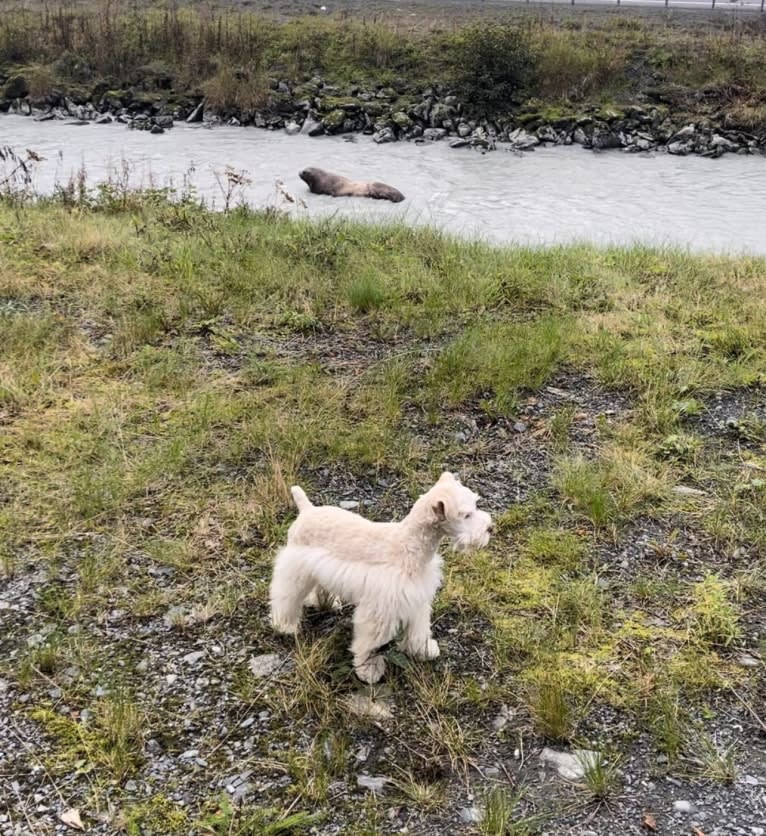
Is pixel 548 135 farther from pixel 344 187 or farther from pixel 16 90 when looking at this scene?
pixel 16 90

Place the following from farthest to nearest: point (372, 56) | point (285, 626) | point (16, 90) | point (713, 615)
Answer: point (372, 56)
point (16, 90)
point (713, 615)
point (285, 626)

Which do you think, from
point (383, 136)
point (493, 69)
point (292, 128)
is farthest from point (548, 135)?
point (292, 128)

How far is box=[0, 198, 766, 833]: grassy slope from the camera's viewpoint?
3.04 m

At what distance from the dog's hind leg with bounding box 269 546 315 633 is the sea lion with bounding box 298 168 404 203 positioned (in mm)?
10060

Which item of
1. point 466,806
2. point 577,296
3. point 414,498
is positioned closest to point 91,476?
point 414,498

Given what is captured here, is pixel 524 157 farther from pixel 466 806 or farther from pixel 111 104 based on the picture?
pixel 466 806

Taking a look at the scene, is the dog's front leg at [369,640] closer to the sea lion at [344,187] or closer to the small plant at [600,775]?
the small plant at [600,775]

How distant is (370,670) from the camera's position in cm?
314

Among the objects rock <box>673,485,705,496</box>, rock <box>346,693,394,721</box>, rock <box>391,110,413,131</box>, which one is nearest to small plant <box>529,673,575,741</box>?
rock <box>346,693,394,721</box>

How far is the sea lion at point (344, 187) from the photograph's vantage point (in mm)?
12539

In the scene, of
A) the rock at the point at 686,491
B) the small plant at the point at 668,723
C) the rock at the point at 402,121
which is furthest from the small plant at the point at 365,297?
the rock at the point at 402,121

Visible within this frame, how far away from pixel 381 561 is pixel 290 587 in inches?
17.4

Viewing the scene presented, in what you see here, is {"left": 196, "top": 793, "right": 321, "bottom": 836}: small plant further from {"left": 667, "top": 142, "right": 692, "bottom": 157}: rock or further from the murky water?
{"left": 667, "top": 142, "right": 692, "bottom": 157}: rock

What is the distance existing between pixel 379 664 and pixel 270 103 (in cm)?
1730
